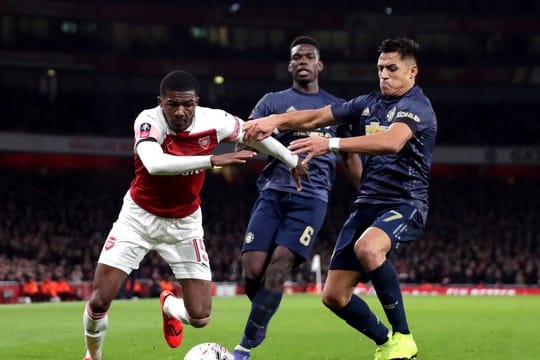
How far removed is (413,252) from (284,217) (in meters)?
30.1

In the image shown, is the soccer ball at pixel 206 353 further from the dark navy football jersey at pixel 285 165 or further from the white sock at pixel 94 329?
the dark navy football jersey at pixel 285 165

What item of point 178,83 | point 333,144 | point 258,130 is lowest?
point 333,144

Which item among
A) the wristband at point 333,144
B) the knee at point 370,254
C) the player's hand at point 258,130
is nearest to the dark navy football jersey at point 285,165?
the player's hand at point 258,130

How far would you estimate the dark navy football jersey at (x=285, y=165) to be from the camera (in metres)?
9.38

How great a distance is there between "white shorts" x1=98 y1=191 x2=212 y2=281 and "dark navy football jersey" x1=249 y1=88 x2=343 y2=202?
1311 millimetres

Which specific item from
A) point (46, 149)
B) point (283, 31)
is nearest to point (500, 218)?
point (283, 31)

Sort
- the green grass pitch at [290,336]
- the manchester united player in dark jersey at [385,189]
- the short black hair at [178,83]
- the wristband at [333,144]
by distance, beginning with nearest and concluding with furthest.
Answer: the wristband at [333,144] → the short black hair at [178,83] → the manchester united player in dark jersey at [385,189] → the green grass pitch at [290,336]

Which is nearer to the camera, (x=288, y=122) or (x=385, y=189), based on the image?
(x=385, y=189)

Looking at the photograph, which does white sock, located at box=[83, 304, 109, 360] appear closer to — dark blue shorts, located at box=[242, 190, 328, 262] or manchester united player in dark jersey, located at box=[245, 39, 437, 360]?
dark blue shorts, located at box=[242, 190, 328, 262]

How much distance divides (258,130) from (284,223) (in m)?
1.34

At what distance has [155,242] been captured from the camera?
324 inches

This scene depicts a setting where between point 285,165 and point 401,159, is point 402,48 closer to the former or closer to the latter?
point 401,159

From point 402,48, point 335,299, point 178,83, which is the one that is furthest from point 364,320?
point 178,83

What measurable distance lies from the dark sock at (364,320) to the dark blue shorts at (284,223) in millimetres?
894
